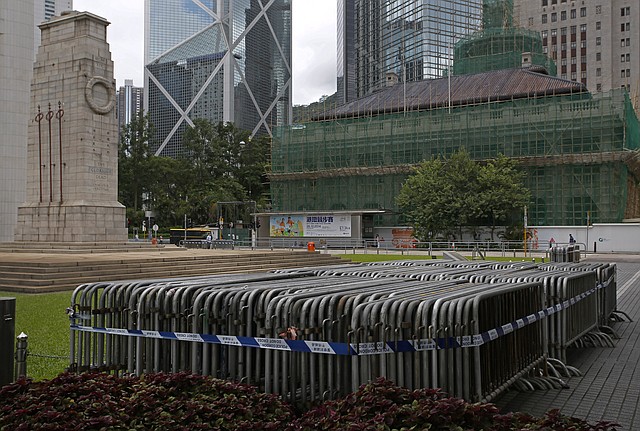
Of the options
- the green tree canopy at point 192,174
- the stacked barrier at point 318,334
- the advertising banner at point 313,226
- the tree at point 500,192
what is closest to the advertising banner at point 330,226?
the advertising banner at point 313,226

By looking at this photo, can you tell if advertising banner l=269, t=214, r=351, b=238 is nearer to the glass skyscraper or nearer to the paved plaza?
the glass skyscraper

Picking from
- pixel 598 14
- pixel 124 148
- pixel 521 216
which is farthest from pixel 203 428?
pixel 598 14

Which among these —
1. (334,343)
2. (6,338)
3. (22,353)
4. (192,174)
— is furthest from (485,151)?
(6,338)

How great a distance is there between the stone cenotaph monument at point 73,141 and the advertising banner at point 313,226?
25.8 meters

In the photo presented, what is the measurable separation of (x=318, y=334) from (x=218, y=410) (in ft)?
4.41

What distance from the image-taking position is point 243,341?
20.1 feet

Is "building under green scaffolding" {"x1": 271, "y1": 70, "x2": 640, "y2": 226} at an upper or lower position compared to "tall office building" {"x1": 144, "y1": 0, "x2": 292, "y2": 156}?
lower

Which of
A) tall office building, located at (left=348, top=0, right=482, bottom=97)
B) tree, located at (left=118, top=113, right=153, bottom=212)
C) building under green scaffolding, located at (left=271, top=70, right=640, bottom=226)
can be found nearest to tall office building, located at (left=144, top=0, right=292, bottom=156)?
tall office building, located at (left=348, top=0, right=482, bottom=97)

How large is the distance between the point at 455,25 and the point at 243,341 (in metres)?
90.9

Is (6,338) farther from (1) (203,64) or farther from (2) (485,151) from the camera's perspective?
(1) (203,64)

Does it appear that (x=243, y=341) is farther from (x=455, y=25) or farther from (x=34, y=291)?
(x=455, y=25)

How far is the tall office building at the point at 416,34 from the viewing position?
87.2 m

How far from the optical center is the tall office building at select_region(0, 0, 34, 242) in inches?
1582

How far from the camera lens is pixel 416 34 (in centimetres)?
8744
